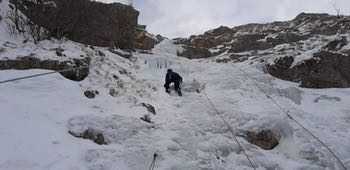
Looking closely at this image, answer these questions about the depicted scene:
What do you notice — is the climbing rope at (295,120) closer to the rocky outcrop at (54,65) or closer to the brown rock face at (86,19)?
the rocky outcrop at (54,65)

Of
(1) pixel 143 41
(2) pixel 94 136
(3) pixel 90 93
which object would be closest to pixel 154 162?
(2) pixel 94 136

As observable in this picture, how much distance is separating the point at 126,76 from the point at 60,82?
344 cm

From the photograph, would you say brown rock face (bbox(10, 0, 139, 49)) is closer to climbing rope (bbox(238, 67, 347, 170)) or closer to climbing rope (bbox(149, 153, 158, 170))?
climbing rope (bbox(238, 67, 347, 170))

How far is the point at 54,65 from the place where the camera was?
956 cm

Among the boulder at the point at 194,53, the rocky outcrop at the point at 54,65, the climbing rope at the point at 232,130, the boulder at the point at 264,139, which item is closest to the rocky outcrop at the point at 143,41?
the boulder at the point at 194,53

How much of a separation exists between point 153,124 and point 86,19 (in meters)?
6.94

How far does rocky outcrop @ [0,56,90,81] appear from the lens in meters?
8.82

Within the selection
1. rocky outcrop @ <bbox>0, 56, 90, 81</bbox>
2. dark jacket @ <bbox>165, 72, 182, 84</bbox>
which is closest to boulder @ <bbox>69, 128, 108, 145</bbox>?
rocky outcrop @ <bbox>0, 56, 90, 81</bbox>

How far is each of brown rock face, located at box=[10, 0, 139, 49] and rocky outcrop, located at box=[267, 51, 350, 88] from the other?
7295 millimetres

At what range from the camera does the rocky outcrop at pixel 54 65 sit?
8820 mm

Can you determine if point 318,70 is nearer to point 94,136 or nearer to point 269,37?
point 269,37

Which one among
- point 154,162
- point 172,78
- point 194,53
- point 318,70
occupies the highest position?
point 194,53

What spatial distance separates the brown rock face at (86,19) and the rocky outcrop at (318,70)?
23.9 ft

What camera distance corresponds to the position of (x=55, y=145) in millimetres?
6070
